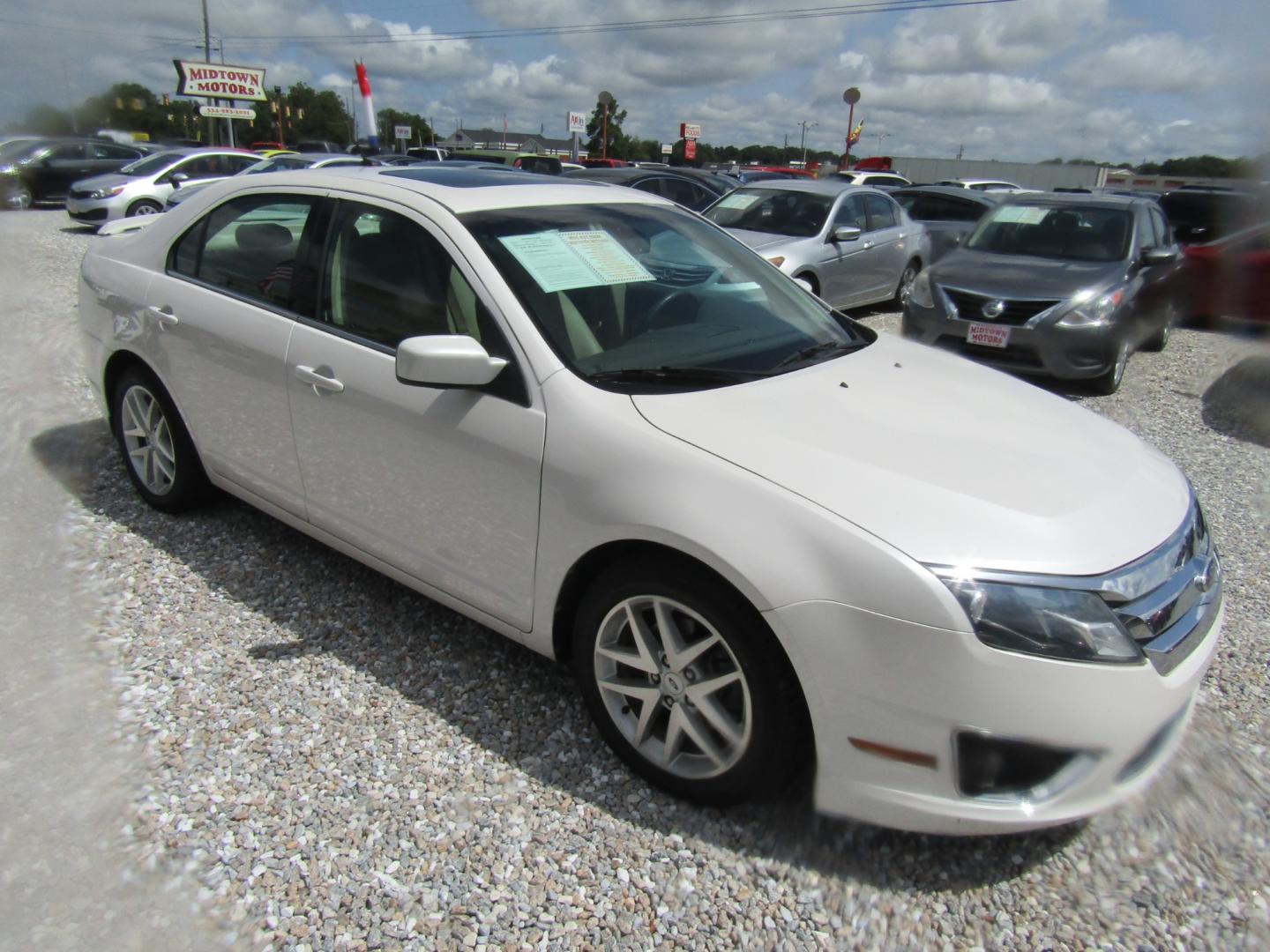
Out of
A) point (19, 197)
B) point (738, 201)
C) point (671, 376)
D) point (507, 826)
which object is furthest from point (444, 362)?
point (738, 201)

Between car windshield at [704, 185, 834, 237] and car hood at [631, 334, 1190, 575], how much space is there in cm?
650

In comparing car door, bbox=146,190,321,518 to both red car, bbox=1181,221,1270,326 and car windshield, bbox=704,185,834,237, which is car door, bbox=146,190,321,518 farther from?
car windshield, bbox=704,185,834,237

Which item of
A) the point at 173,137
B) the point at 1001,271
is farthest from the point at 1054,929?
the point at 1001,271

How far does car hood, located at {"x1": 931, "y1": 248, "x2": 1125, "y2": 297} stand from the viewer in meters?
6.84

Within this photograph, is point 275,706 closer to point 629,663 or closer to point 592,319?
point 629,663

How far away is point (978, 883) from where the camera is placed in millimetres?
2166

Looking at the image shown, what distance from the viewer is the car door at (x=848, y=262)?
877 cm

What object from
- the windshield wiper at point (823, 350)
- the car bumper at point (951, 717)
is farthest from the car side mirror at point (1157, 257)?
the car bumper at point (951, 717)

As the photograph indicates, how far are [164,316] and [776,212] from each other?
22.7 feet

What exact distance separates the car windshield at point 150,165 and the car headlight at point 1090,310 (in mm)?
16474

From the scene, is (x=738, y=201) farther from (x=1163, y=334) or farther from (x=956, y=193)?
(x=956, y=193)

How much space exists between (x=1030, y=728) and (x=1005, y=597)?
0.94ft

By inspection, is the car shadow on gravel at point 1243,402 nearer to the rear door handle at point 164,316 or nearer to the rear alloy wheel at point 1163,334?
the rear alloy wheel at point 1163,334

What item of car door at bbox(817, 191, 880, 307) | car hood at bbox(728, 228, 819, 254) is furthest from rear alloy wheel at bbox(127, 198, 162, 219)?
car door at bbox(817, 191, 880, 307)
